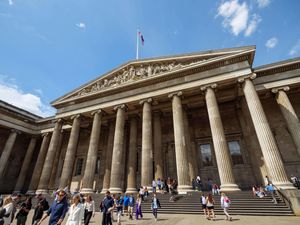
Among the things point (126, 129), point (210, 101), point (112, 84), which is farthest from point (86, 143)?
point (210, 101)

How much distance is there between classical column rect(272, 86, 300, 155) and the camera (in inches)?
600

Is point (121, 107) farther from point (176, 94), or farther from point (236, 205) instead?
point (236, 205)

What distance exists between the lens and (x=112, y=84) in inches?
837

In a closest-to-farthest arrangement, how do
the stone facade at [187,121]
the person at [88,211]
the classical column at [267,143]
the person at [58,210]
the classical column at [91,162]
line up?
the person at [58,210] < the person at [88,211] < the classical column at [267,143] < the stone facade at [187,121] < the classical column at [91,162]

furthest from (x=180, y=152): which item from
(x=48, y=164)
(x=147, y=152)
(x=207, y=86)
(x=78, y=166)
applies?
(x=78, y=166)

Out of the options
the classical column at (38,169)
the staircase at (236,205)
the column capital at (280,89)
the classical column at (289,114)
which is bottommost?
the staircase at (236,205)

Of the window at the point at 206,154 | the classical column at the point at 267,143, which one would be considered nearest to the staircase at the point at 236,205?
the classical column at the point at 267,143

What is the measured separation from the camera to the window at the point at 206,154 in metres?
19.5

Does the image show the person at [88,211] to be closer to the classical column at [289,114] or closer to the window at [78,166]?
the classical column at [289,114]

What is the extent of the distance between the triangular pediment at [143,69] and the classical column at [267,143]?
369 centimetres

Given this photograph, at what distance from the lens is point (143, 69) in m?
20.2

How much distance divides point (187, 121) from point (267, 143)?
7.89 meters

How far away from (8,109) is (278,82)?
1327 inches

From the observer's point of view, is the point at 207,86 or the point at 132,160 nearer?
the point at 207,86
